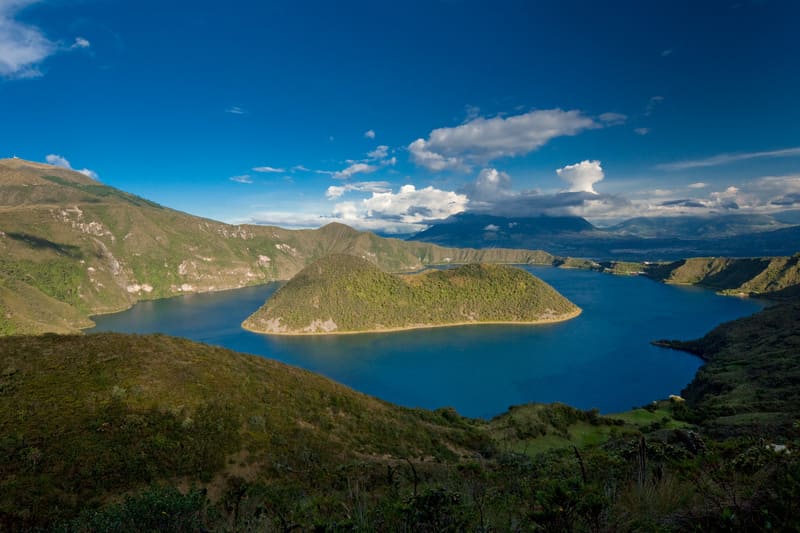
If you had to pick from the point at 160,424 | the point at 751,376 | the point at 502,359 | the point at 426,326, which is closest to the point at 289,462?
the point at 160,424

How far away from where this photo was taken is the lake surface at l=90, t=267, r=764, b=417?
106562 millimetres

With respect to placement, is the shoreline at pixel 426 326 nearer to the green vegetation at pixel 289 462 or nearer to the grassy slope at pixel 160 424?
the green vegetation at pixel 289 462

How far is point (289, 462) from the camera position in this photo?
24.8 metres

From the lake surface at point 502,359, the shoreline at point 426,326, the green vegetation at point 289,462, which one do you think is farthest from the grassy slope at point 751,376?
the shoreline at point 426,326

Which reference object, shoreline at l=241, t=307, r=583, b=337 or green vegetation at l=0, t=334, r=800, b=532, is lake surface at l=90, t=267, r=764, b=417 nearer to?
shoreline at l=241, t=307, r=583, b=337

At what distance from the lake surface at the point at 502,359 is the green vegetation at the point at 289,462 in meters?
65.9

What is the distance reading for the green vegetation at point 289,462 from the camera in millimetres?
5492

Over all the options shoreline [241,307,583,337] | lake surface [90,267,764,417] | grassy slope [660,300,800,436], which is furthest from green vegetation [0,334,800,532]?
shoreline [241,307,583,337]

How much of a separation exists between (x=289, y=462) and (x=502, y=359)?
123247 mm

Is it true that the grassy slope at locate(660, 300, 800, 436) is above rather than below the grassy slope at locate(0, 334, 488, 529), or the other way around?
below

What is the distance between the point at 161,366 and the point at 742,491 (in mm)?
35301

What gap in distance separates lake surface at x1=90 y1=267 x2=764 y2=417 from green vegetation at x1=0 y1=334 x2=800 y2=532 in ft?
216

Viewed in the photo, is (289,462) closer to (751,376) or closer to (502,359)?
(751,376)

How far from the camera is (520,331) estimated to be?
174500 millimetres
